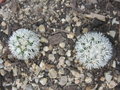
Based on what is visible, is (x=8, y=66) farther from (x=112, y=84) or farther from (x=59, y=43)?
(x=112, y=84)

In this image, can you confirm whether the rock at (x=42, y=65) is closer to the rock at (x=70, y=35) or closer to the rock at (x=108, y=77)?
the rock at (x=70, y=35)

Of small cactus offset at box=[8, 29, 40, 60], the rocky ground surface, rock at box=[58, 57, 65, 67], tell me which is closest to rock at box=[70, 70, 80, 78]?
the rocky ground surface

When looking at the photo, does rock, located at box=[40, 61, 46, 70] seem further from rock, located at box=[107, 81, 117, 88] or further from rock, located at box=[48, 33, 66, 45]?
rock, located at box=[107, 81, 117, 88]

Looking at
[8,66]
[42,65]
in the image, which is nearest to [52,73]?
[42,65]

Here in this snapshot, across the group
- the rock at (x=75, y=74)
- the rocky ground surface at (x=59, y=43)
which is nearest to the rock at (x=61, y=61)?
the rocky ground surface at (x=59, y=43)

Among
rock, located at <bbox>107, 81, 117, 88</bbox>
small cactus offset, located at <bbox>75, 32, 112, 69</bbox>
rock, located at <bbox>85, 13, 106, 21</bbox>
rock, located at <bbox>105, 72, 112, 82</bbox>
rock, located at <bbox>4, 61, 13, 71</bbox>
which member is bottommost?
rock, located at <bbox>107, 81, 117, 88</bbox>

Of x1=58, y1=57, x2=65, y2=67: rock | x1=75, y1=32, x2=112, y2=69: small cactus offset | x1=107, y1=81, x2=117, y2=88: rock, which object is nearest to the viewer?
x1=75, y1=32, x2=112, y2=69: small cactus offset
